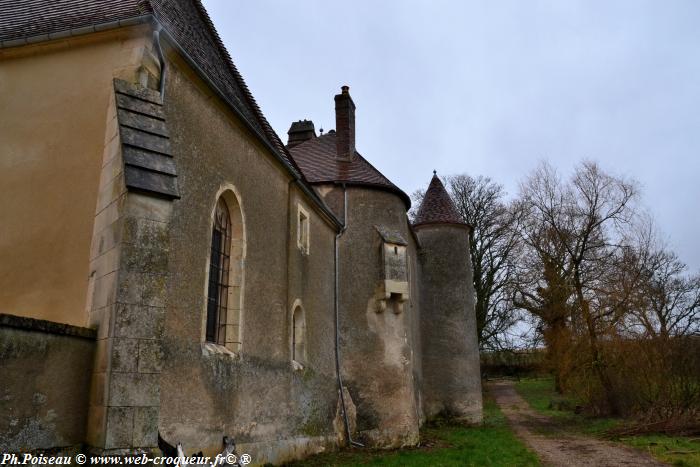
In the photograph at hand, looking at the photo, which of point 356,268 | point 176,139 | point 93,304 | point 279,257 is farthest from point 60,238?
point 356,268

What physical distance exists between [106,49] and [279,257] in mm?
4964

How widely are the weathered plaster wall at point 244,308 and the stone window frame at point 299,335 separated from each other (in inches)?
7.1

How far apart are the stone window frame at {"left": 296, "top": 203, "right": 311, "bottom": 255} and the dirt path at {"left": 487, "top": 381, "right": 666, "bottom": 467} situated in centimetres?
650

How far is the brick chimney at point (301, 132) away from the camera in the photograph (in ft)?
71.4

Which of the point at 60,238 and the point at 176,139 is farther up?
the point at 176,139

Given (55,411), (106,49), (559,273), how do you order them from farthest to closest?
(559,273) → (106,49) → (55,411)

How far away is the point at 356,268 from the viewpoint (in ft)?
49.9

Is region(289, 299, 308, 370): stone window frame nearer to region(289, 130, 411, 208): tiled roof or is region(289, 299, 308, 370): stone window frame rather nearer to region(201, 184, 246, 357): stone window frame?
region(201, 184, 246, 357): stone window frame

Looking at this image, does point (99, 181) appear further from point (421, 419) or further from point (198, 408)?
point (421, 419)

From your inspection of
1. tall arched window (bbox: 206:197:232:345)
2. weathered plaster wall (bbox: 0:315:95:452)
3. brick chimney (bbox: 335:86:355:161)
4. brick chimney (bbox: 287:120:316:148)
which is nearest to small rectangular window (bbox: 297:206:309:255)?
tall arched window (bbox: 206:197:232:345)

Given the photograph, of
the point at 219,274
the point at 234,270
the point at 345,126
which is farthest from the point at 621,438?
the point at 219,274

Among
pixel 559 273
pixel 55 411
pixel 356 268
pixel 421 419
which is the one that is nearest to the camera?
pixel 55 411

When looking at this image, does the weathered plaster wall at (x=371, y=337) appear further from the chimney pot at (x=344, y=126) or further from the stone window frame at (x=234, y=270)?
the stone window frame at (x=234, y=270)

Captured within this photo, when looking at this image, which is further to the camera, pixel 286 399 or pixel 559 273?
pixel 559 273
